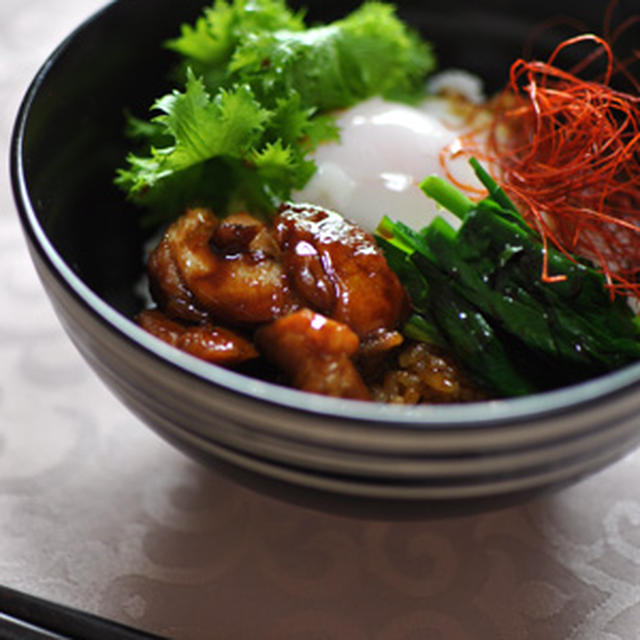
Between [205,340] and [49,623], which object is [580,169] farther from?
[49,623]

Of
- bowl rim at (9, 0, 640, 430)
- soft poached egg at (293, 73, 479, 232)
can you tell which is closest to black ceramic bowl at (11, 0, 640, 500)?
bowl rim at (9, 0, 640, 430)

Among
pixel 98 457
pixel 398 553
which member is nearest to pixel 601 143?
pixel 398 553

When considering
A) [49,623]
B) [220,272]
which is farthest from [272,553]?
[220,272]

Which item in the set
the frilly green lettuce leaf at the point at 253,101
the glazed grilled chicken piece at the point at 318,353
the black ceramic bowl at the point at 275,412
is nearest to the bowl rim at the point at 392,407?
the black ceramic bowl at the point at 275,412

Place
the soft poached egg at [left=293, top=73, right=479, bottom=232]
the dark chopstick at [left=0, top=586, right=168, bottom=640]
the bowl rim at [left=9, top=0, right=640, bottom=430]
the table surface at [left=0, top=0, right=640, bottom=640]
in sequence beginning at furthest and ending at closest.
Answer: the soft poached egg at [left=293, top=73, right=479, bottom=232], the table surface at [left=0, top=0, right=640, bottom=640], the dark chopstick at [left=0, top=586, right=168, bottom=640], the bowl rim at [left=9, top=0, right=640, bottom=430]

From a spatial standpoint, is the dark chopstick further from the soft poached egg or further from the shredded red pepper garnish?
the shredded red pepper garnish

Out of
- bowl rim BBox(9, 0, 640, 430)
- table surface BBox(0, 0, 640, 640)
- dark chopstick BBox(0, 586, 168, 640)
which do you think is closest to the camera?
bowl rim BBox(9, 0, 640, 430)
